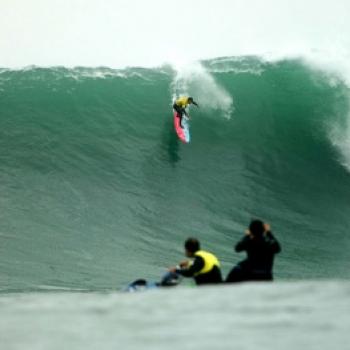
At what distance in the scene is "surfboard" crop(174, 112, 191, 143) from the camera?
19.4m

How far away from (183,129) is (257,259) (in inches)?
498

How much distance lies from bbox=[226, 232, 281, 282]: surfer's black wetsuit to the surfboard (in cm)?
1225

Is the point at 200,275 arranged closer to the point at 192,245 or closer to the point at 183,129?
the point at 192,245

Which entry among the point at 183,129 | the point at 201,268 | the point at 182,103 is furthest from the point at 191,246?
the point at 182,103

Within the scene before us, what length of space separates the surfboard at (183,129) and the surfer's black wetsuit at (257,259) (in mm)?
12252

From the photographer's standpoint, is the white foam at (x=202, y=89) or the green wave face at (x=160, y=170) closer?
the green wave face at (x=160, y=170)

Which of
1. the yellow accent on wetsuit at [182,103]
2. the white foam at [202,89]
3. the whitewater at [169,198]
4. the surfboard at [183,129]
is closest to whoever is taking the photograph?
the whitewater at [169,198]

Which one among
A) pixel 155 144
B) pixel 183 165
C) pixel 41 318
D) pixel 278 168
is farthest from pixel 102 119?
pixel 41 318

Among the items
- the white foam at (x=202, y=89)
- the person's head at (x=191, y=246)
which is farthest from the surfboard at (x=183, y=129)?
the person's head at (x=191, y=246)

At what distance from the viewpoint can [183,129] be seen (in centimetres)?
1966

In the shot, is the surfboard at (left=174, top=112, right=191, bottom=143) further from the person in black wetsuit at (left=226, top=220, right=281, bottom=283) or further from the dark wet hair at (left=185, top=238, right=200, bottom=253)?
the person in black wetsuit at (left=226, top=220, right=281, bottom=283)

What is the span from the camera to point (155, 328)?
15.8 ft

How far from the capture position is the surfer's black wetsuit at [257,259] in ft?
23.4

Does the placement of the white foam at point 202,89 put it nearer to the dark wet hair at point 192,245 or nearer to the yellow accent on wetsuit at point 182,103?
the yellow accent on wetsuit at point 182,103
